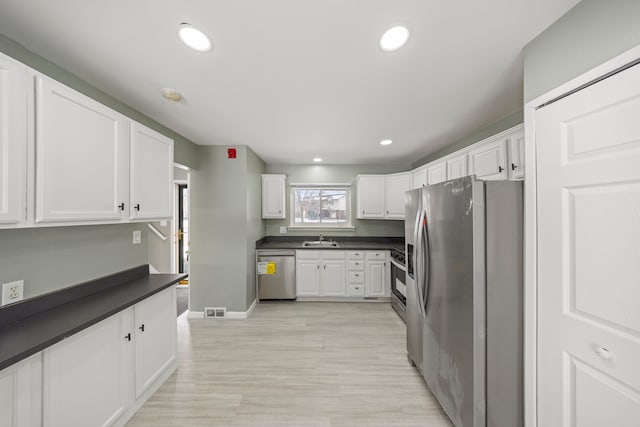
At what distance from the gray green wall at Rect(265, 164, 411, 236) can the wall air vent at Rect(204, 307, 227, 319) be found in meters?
1.63

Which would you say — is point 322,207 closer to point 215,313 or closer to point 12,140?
point 215,313

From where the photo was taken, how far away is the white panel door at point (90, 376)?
3.78 feet

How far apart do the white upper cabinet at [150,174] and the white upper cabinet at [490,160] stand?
2796mm

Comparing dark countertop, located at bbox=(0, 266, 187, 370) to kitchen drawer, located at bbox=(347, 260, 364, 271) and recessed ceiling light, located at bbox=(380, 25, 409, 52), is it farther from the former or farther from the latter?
kitchen drawer, located at bbox=(347, 260, 364, 271)

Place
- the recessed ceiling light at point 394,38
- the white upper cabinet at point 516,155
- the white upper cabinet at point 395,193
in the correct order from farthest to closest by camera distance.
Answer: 1. the white upper cabinet at point 395,193
2. the white upper cabinet at point 516,155
3. the recessed ceiling light at point 394,38

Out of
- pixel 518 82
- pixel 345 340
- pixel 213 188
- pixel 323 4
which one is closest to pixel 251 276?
pixel 213 188

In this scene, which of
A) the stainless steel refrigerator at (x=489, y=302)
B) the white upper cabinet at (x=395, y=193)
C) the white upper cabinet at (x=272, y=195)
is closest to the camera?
the stainless steel refrigerator at (x=489, y=302)

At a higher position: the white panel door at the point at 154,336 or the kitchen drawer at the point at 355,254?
the kitchen drawer at the point at 355,254

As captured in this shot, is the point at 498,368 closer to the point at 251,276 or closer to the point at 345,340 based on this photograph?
the point at 345,340

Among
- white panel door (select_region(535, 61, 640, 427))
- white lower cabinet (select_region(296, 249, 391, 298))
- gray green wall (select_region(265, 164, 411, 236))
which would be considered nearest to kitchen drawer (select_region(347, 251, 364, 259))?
white lower cabinet (select_region(296, 249, 391, 298))

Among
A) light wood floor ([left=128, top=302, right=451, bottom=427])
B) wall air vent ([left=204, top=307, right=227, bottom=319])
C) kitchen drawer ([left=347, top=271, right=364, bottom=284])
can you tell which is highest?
kitchen drawer ([left=347, top=271, right=364, bottom=284])

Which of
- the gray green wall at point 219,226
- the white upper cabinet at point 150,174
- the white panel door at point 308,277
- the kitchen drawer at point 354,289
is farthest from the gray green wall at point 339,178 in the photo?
the white upper cabinet at point 150,174

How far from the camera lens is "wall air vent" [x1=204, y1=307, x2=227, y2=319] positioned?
128 inches

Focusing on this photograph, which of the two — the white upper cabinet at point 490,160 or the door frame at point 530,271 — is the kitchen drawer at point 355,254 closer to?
the white upper cabinet at point 490,160
